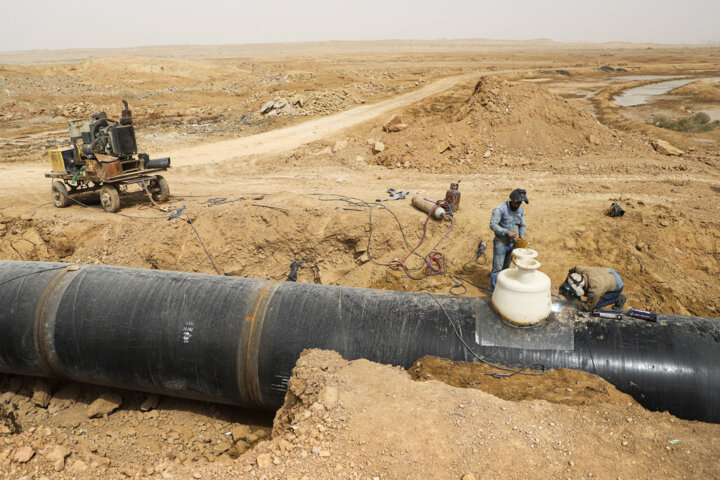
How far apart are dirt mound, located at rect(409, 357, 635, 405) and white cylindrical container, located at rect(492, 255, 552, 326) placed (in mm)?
605

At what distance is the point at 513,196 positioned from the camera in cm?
697

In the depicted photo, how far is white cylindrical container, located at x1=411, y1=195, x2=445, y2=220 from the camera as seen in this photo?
404 inches

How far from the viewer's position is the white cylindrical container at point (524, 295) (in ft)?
15.8

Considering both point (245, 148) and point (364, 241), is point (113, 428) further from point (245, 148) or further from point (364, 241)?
point (245, 148)

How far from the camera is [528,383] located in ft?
15.2

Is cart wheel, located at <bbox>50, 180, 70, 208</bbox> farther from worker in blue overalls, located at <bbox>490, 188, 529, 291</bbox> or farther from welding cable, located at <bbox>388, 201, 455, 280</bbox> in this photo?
worker in blue overalls, located at <bbox>490, 188, 529, 291</bbox>

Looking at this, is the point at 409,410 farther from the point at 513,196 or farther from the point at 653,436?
the point at 513,196

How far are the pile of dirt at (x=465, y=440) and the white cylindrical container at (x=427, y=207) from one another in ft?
19.8

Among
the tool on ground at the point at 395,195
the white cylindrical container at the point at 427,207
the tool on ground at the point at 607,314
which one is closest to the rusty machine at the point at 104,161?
the tool on ground at the point at 395,195

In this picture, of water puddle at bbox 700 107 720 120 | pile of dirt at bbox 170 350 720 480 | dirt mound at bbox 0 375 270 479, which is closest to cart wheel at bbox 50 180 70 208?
dirt mound at bbox 0 375 270 479

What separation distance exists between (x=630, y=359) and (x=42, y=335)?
7026 mm

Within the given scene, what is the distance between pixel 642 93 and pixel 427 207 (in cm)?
3772

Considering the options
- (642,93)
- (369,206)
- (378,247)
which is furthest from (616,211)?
(642,93)

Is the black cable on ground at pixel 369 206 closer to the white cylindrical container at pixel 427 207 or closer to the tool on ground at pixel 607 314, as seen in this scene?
the white cylindrical container at pixel 427 207
